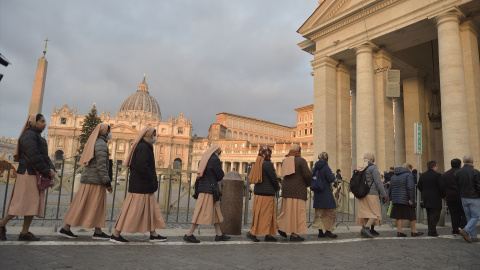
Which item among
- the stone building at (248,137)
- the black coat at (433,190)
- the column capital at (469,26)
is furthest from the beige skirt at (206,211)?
the stone building at (248,137)

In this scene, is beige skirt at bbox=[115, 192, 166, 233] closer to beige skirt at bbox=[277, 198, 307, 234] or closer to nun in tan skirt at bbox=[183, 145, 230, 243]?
nun in tan skirt at bbox=[183, 145, 230, 243]

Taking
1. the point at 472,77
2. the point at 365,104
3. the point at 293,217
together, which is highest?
the point at 472,77

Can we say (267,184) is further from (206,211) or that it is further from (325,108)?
(325,108)

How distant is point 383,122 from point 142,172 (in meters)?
14.3

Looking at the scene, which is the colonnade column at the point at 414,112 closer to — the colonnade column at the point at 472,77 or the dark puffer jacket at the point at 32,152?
the colonnade column at the point at 472,77

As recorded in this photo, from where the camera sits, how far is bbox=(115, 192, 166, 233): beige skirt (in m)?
4.89

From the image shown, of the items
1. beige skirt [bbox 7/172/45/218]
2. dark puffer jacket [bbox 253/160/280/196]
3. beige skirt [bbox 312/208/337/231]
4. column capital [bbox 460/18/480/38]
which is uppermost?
column capital [bbox 460/18/480/38]

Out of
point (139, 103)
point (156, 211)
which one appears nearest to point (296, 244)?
point (156, 211)

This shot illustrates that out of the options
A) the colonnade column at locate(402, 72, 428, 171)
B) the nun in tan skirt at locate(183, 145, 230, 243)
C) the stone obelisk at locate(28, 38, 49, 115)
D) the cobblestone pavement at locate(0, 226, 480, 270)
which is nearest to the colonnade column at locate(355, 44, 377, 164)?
the colonnade column at locate(402, 72, 428, 171)

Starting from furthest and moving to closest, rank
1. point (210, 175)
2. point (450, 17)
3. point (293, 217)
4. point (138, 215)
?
point (450, 17), point (293, 217), point (210, 175), point (138, 215)

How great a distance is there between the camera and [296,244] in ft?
17.7

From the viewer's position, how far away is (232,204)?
21.4 ft

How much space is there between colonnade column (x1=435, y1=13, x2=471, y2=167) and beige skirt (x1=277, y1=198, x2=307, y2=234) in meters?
8.72

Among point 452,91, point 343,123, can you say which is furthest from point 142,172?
point 343,123
